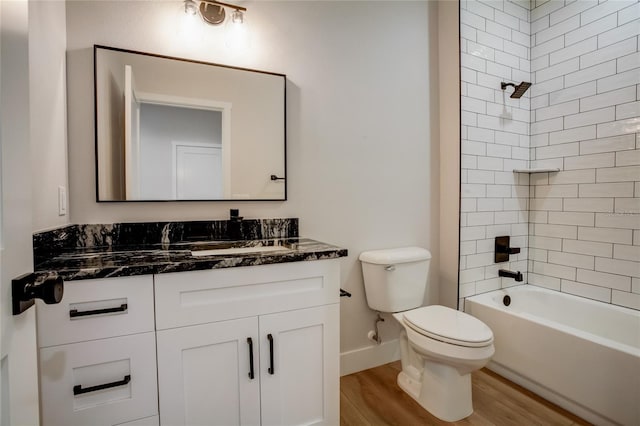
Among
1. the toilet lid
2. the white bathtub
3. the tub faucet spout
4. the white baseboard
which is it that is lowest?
the white baseboard

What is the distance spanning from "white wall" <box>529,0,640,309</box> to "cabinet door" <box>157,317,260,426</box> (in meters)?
2.23

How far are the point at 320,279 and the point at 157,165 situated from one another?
0.98 m

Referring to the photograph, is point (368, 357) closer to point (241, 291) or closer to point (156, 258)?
point (241, 291)

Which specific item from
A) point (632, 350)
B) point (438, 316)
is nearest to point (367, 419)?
point (438, 316)

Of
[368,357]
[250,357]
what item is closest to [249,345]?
[250,357]

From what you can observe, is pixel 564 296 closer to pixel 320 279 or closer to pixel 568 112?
pixel 568 112

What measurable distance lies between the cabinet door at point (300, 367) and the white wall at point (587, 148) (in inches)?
74.1

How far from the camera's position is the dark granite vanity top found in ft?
3.52

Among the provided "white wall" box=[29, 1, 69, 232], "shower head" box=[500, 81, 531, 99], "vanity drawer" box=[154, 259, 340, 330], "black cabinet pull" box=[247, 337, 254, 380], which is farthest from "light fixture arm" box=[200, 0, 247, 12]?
"shower head" box=[500, 81, 531, 99]

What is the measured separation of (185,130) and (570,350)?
2.29 metres

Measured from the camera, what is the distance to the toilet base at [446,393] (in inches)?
64.4

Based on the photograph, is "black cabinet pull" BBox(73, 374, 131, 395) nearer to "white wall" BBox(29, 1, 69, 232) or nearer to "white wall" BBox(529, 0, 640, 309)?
"white wall" BBox(29, 1, 69, 232)

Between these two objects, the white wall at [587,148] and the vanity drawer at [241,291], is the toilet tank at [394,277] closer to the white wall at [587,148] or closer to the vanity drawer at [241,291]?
the vanity drawer at [241,291]

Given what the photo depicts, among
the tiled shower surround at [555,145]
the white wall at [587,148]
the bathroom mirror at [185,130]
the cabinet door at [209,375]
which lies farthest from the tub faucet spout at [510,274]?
the cabinet door at [209,375]
